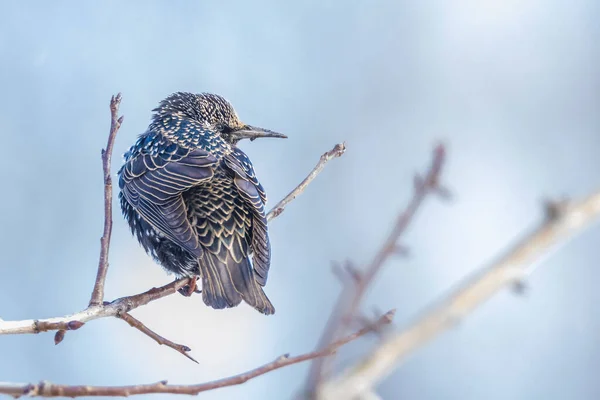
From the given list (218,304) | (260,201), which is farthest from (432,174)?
(260,201)

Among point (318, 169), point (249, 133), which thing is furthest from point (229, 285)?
→ point (249, 133)

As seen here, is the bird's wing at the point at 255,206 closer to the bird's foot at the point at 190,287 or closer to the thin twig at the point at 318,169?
the thin twig at the point at 318,169

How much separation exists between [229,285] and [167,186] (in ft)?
2.52

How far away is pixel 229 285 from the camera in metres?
3.37

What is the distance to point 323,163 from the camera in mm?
3398

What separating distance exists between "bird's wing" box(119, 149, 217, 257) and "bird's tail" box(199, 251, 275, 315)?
0.33ft

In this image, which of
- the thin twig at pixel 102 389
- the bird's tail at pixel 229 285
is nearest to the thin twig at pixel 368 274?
the thin twig at pixel 102 389

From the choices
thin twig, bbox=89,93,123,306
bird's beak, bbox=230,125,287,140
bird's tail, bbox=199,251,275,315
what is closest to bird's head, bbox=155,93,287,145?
bird's beak, bbox=230,125,287,140

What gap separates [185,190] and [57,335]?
1354 mm

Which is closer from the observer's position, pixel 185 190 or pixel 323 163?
pixel 323 163

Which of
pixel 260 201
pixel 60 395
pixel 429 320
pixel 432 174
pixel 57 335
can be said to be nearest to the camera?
pixel 429 320

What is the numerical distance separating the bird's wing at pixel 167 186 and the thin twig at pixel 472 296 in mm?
2753

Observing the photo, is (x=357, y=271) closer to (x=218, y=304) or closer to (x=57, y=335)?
(x=57, y=335)

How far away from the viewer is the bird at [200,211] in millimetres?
3443
